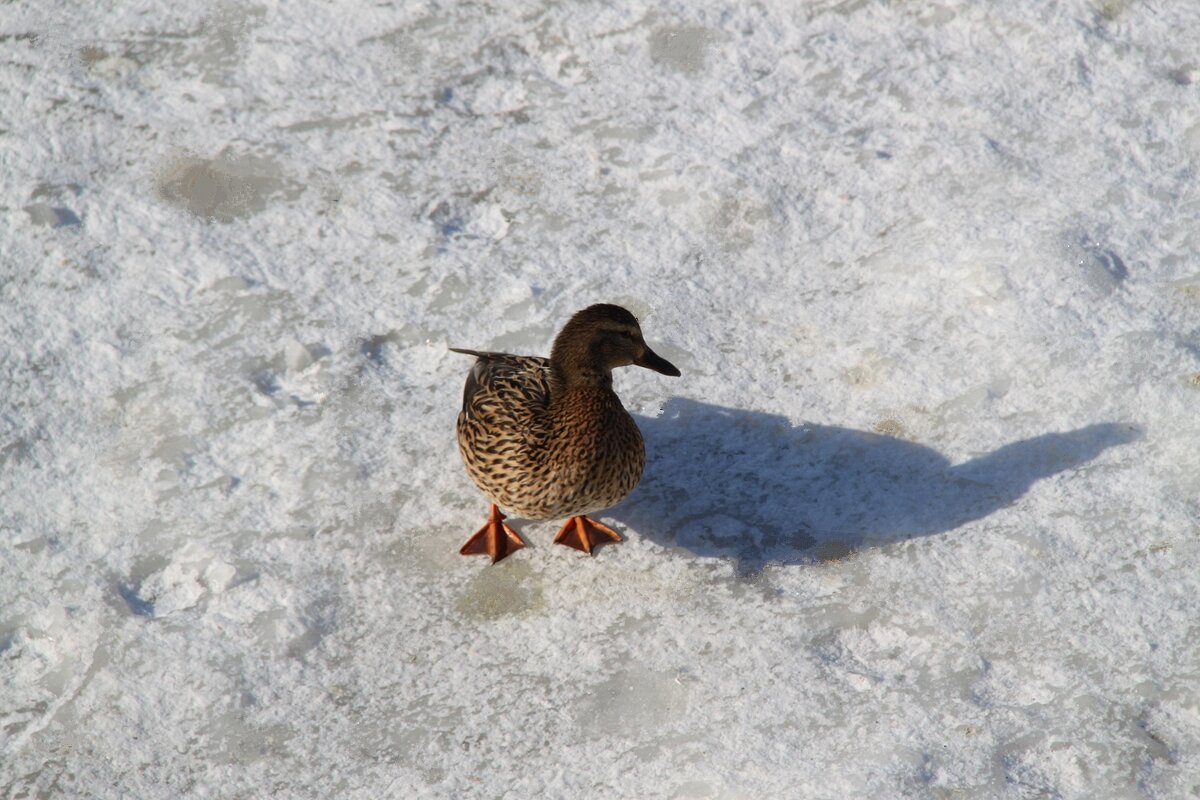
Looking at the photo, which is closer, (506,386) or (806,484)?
(506,386)

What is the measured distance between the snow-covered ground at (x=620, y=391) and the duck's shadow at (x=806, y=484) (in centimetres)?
2

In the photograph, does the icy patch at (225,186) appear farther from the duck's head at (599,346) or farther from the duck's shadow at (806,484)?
the duck's shadow at (806,484)

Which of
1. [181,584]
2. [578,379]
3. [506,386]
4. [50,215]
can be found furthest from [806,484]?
[50,215]

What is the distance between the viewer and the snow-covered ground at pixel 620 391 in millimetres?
3529

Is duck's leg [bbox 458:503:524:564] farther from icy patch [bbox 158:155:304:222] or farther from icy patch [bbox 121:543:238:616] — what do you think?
icy patch [bbox 158:155:304:222]

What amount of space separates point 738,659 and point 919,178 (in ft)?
7.91

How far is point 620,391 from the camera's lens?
4555mm

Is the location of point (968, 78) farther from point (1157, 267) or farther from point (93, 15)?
point (93, 15)

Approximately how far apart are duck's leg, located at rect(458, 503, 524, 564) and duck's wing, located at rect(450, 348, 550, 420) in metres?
0.37

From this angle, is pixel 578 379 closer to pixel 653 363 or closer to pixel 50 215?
pixel 653 363

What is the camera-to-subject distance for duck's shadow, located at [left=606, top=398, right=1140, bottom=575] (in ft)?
13.1

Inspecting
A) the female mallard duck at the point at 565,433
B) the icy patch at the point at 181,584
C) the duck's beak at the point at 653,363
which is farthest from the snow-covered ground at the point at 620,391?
the duck's beak at the point at 653,363

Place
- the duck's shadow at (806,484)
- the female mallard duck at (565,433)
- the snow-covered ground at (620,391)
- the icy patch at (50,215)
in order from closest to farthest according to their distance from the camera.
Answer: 1. the snow-covered ground at (620,391)
2. the female mallard duck at (565,433)
3. the duck's shadow at (806,484)
4. the icy patch at (50,215)

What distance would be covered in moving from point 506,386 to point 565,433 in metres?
0.36
